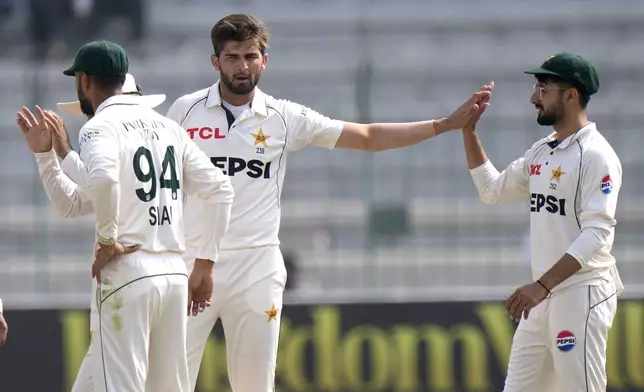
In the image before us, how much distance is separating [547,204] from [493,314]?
8.67ft

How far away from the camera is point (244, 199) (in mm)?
5129

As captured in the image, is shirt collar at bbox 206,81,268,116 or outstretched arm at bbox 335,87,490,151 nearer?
shirt collar at bbox 206,81,268,116

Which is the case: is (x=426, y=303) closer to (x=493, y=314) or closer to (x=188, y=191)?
(x=493, y=314)

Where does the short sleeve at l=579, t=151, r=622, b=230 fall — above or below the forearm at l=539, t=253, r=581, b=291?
above

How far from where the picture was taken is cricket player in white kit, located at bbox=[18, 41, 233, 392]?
427 cm

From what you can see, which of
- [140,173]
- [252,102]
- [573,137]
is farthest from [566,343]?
[140,173]

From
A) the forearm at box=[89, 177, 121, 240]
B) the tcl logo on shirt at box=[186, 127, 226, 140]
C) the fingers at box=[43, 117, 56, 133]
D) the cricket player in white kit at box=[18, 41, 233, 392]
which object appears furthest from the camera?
the tcl logo on shirt at box=[186, 127, 226, 140]

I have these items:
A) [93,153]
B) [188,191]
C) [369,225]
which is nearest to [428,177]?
[369,225]

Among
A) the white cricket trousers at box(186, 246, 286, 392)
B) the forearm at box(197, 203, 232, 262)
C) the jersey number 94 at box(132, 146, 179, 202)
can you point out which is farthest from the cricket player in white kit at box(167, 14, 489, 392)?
the jersey number 94 at box(132, 146, 179, 202)

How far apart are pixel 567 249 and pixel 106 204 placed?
1.96 meters

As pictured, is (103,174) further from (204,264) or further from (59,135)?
(204,264)

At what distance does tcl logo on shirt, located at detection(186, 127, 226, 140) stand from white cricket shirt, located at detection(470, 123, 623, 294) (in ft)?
4.56

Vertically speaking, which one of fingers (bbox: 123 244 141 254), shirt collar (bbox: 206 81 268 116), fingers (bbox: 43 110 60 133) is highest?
shirt collar (bbox: 206 81 268 116)

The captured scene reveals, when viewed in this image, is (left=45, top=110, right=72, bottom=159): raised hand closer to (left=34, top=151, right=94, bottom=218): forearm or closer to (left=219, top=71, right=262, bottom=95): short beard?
(left=34, top=151, right=94, bottom=218): forearm
